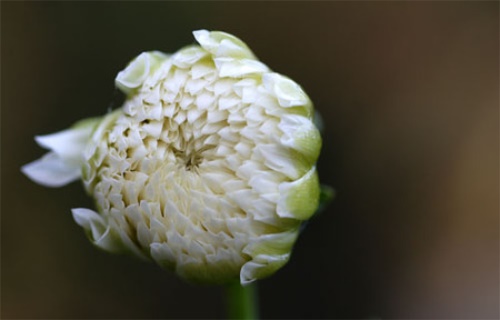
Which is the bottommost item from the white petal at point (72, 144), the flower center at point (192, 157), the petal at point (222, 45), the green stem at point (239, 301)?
the green stem at point (239, 301)

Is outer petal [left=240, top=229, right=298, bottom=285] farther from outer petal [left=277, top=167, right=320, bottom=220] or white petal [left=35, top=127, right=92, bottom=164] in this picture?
white petal [left=35, top=127, right=92, bottom=164]

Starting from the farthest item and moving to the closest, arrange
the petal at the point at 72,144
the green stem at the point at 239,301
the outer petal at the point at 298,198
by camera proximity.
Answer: the petal at the point at 72,144
the green stem at the point at 239,301
the outer petal at the point at 298,198

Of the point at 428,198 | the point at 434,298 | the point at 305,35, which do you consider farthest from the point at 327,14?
the point at 434,298

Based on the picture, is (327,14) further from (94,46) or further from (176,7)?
(94,46)

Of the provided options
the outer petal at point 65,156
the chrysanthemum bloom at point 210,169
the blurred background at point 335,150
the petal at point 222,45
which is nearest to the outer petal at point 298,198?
the chrysanthemum bloom at point 210,169

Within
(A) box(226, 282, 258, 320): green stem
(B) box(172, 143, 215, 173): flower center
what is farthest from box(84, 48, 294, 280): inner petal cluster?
(A) box(226, 282, 258, 320): green stem

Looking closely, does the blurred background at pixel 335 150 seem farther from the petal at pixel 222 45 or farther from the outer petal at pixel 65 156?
the petal at pixel 222 45

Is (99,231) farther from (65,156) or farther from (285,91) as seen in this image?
(285,91)
